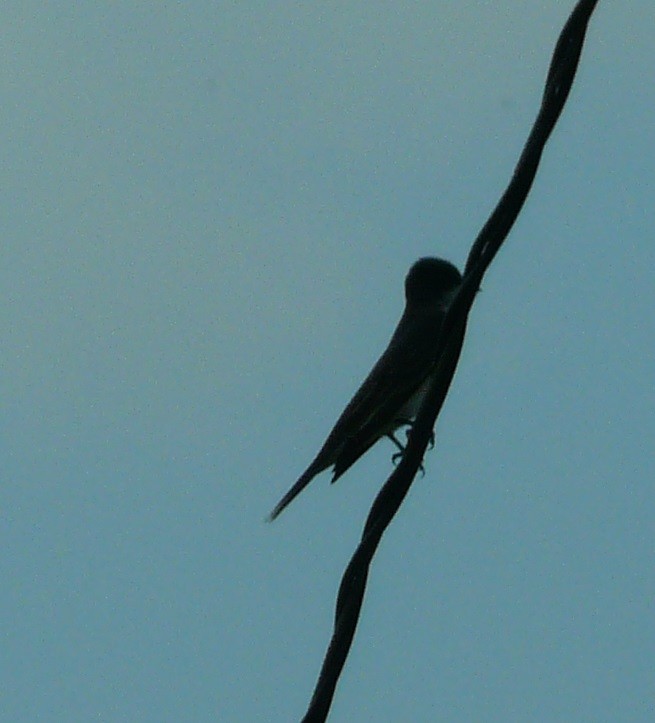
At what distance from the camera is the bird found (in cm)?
1041

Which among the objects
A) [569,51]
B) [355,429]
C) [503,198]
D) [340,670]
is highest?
[355,429]

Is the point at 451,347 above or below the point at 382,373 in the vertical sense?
below

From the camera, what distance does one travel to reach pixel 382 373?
35.1 feet

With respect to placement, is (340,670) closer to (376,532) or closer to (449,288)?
(376,532)

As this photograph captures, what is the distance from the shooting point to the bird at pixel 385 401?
34.1 ft

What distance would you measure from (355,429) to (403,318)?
1174 mm

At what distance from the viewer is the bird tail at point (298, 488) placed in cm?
1049

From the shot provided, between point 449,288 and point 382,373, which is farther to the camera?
point 449,288

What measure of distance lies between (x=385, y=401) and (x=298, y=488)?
2.35 feet

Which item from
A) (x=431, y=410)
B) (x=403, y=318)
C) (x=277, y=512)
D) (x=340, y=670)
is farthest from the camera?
(x=403, y=318)

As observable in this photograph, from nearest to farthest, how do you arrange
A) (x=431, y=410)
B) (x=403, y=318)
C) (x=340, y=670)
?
(x=340, y=670), (x=431, y=410), (x=403, y=318)

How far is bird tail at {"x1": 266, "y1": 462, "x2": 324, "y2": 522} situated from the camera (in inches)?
413

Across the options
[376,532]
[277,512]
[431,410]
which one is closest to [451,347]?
[431,410]

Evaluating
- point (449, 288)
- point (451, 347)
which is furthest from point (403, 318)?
point (451, 347)
